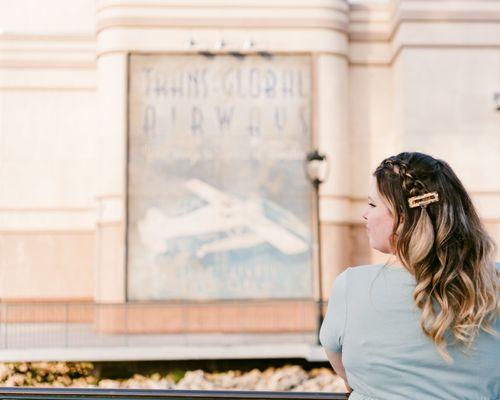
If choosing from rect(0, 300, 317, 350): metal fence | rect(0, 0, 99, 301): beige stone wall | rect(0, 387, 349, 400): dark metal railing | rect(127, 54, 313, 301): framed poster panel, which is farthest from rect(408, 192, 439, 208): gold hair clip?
rect(0, 0, 99, 301): beige stone wall

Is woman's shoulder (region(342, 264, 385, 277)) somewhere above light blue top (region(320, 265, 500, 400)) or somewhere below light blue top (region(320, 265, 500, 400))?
above

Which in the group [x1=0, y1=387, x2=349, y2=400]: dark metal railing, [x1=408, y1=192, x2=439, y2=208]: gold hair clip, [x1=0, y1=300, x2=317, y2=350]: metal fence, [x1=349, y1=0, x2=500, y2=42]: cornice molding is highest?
[x1=349, y1=0, x2=500, y2=42]: cornice molding

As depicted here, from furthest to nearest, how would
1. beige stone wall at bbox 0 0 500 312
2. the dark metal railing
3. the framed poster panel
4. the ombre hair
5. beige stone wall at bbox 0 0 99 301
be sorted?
beige stone wall at bbox 0 0 99 301, beige stone wall at bbox 0 0 500 312, the framed poster panel, the dark metal railing, the ombre hair

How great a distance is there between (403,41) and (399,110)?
6.07 feet

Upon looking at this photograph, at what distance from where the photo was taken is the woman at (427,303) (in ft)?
5.29

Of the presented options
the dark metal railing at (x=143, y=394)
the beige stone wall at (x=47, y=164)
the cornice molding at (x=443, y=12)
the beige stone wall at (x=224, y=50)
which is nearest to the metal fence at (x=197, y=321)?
the beige stone wall at (x=224, y=50)

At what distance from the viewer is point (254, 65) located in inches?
663

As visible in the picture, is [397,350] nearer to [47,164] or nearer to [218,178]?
[218,178]

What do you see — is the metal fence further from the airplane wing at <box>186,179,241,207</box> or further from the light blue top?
the light blue top

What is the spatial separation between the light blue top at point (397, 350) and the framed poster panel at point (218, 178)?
14421mm

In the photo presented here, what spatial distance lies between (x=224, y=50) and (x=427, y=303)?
51.5 ft

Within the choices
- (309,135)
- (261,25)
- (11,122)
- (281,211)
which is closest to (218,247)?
(281,211)

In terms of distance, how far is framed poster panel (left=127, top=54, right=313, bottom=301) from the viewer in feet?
52.5

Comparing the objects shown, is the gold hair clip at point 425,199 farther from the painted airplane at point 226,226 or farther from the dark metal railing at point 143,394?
the painted airplane at point 226,226
